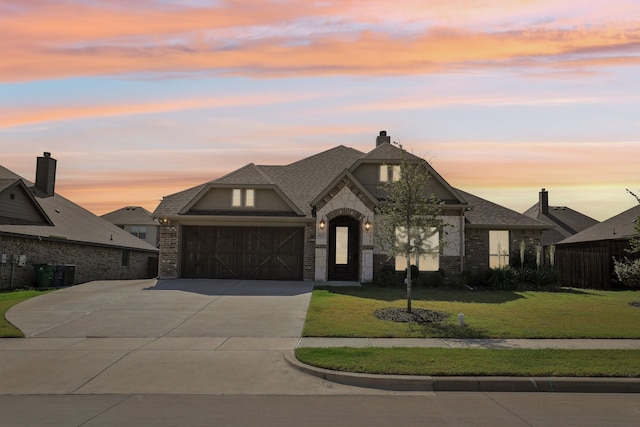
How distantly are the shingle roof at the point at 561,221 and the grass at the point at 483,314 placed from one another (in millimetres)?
23780

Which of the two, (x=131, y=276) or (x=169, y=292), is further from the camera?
(x=131, y=276)

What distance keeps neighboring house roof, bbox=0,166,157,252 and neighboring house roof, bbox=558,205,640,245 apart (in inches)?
1157

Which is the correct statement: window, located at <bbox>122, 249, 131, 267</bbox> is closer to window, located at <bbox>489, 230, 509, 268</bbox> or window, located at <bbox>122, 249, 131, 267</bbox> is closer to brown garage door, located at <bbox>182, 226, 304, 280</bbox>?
brown garage door, located at <bbox>182, 226, 304, 280</bbox>

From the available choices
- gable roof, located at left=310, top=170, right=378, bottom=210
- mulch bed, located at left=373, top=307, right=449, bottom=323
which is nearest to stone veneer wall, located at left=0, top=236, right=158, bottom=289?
gable roof, located at left=310, top=170, right=378, bottom=210

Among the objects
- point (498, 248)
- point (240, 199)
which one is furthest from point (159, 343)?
point (498, 248)

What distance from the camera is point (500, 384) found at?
8.04 metres

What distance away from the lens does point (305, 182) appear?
27.1 m

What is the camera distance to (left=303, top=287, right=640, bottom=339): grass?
1198 cm

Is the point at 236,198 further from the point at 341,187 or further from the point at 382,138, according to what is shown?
the point at 382,138

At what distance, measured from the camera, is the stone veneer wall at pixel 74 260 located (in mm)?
21781

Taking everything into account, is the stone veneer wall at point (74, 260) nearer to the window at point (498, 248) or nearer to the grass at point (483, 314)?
the grass at point (483, 314)

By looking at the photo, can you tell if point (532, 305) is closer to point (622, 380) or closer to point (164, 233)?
point (622, 380)

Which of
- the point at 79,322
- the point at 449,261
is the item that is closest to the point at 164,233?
the point at 79,322

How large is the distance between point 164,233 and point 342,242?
8.23 metres
